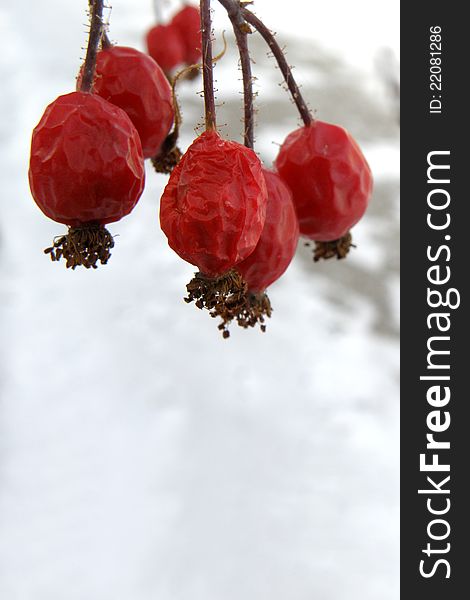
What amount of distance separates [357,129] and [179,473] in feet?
4.38

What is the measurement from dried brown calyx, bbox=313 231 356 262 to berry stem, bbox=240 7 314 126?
0.08 meters

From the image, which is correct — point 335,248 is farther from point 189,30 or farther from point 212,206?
point 189,30

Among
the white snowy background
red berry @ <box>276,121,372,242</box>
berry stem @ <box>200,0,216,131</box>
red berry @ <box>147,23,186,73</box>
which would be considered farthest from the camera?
the white snowy background

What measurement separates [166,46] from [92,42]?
27.6 inches

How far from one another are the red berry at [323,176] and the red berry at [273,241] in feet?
0.12

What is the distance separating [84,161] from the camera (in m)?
0.38

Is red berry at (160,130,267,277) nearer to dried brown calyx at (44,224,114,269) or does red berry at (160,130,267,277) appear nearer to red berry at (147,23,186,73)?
dried brown calyx at (44,224,114,269)

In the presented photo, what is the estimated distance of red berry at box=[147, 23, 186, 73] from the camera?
105 centimetres

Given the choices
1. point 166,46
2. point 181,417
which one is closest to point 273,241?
point 166,46

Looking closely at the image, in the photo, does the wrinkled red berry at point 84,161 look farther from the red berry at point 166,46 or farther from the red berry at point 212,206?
the red berry at point 166,46

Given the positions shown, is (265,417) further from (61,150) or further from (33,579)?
(61,150)

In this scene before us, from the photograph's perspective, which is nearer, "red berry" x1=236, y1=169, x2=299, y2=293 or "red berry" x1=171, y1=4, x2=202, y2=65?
"red berry" x1=236, y1=169, x2=299, y2=293

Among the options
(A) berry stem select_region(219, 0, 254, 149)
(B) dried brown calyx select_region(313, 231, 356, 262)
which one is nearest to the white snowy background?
(B) dried brown calyx select_region(313, 231, 356, 262)

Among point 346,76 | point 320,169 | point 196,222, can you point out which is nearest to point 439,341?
point 320,169
